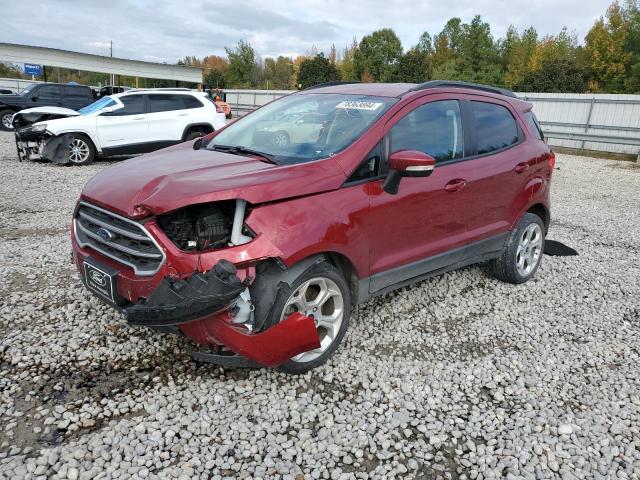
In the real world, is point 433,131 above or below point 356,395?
above

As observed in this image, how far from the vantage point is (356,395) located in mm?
3111

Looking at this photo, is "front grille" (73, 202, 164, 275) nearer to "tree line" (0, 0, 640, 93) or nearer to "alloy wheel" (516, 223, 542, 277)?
"alloy wheel" (516, 223, 542, 277)

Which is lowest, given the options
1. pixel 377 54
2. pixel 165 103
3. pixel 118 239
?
pixel 118 239

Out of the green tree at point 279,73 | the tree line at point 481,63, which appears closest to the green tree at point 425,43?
the tree line at point 481,63

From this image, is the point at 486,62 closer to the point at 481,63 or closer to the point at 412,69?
the point at 481,63

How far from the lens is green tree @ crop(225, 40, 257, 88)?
196 feet

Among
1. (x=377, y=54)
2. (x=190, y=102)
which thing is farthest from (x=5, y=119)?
(x=377, y=54)

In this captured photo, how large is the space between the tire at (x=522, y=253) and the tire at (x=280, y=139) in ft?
8.03

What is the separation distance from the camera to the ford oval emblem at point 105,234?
3.07m

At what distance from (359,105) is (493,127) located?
145 centimetres

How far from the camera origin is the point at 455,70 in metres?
50.2

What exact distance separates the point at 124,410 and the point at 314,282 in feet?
4.32

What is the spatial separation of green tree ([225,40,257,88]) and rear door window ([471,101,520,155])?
58.0 meters

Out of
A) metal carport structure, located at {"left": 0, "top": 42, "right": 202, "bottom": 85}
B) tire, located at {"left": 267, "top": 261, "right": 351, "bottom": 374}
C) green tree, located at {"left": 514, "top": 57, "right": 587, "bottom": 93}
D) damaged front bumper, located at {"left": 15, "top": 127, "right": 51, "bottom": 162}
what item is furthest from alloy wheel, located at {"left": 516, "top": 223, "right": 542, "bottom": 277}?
metal carport structure, located at {"left": 0, "top": 42, "right": 202, "bottom": 85}
